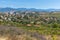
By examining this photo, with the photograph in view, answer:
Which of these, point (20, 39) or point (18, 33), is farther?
point (18, 33)

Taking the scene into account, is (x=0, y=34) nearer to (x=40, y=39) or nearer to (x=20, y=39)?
(x=20, y=39)

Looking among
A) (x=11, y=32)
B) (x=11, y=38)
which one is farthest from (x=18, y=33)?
(x=11, y=38)

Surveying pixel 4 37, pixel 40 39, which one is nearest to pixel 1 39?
pixel 4 37

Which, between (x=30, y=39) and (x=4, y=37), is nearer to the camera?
(x=4, y=37)

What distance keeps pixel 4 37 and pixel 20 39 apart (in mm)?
567

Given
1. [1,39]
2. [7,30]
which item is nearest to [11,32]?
→ [7,30]

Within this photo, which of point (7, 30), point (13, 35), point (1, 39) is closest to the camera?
point (1, 39)

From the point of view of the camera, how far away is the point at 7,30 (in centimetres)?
839

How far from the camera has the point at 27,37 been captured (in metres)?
8.10

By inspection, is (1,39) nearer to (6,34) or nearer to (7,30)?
(6,34)

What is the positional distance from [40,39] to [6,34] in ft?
4.68

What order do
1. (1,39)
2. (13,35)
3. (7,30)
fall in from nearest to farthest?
(1,39), (13,35), (7,30)

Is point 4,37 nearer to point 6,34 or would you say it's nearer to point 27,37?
point 6,34

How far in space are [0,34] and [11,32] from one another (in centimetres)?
62
